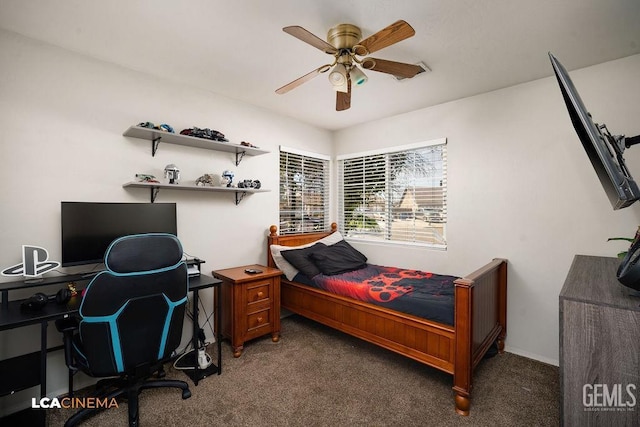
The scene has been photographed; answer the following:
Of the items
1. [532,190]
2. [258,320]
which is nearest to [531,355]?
[532,190]

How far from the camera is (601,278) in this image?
1.32 metres

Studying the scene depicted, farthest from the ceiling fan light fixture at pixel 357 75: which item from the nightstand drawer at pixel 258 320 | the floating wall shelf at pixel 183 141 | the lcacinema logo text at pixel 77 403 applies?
the lcacinema logo text at pixel 77 403

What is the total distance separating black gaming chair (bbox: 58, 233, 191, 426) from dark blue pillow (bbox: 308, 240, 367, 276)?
159cm

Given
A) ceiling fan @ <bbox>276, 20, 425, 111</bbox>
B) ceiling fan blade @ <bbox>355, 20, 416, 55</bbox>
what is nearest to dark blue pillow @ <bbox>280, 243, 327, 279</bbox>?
ceiling fan @ <bbox>276, 20, 425, 111</bbox>

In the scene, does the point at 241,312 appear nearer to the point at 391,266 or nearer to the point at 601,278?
the point at 391,266

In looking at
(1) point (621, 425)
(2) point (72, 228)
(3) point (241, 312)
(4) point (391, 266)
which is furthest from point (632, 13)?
(2) point (72, 228)

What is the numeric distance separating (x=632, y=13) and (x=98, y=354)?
3.62m

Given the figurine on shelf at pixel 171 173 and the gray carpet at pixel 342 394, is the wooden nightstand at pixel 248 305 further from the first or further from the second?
the figurine on shelf at pixel 171 173

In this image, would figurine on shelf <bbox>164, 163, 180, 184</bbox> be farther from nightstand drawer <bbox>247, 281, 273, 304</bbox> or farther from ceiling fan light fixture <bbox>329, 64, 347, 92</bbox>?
ceiling fan light fixture <bbox>329, 64, 347, 92</bbox>

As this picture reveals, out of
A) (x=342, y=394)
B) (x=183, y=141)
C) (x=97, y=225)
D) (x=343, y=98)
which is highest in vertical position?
(x=343, y=98)

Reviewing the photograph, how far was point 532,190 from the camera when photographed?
262 cm

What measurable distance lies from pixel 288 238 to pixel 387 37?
8.01 ft

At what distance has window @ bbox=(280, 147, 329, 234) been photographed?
12.0ft

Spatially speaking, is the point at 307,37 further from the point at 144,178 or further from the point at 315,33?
the point at 144,178
